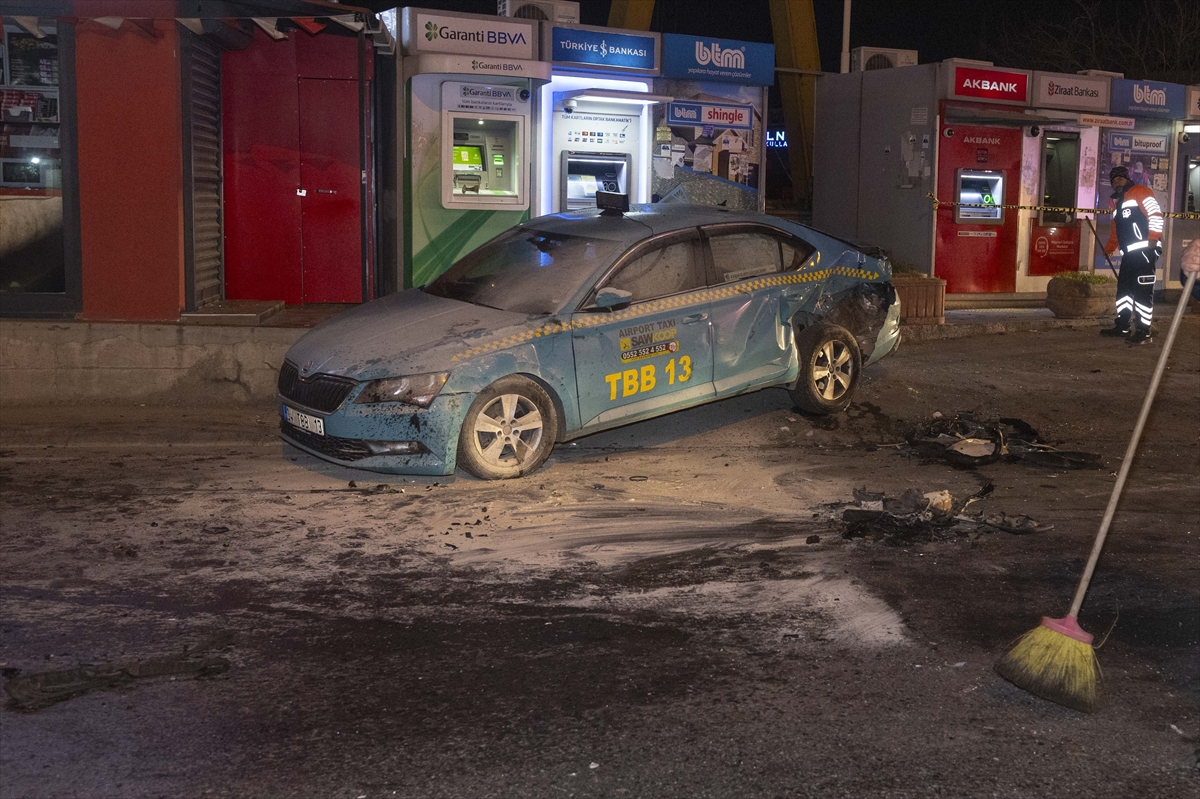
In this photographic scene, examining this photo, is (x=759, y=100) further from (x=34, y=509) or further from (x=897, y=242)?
(x=34, y=509)

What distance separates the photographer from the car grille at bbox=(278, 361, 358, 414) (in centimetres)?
773

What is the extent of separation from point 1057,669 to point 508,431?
418 centimetres

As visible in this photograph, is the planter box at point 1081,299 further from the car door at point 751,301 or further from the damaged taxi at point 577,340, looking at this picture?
the car door at point 751,301

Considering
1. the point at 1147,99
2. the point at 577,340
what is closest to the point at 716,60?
the point at 1147,99

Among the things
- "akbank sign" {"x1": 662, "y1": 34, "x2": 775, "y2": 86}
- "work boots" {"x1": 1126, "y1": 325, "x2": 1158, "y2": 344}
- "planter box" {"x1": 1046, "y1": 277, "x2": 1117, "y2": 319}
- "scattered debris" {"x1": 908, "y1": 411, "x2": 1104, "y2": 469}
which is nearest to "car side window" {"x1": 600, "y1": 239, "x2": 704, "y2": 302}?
"scattered debris" {"x1": 908, "y1": 411, "x2": 1104, "y2": 469}

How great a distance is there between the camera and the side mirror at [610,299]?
8297 millimetres

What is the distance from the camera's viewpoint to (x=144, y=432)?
31.2 feet

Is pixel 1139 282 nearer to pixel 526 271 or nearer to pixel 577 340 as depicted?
pixel 526 271

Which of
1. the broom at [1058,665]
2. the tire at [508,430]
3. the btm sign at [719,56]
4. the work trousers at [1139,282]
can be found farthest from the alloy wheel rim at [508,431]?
the work trousers at [1139,282]

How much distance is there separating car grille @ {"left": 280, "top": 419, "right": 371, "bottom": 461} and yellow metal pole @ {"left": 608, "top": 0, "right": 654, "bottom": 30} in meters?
14.1

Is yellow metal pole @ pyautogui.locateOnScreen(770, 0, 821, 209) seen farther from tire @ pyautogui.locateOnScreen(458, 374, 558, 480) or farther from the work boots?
tire @ pyautogui.locateOnScreen(458, 374, 558, 480)

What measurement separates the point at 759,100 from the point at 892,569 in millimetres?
10282

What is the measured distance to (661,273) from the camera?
885 cm

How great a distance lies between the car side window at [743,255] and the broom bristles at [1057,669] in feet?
15.8
